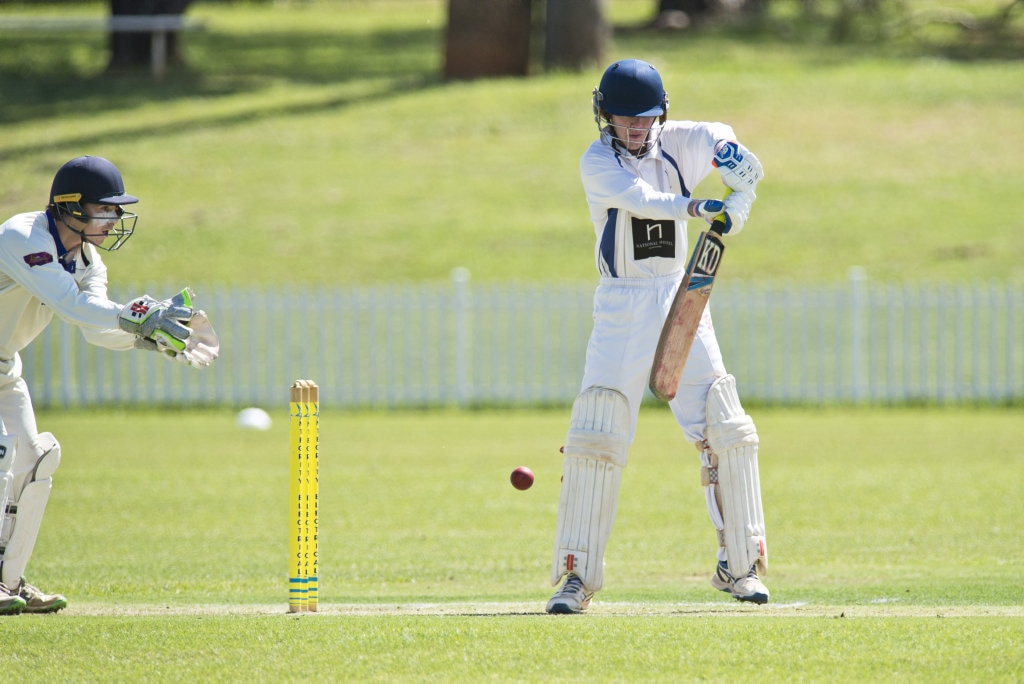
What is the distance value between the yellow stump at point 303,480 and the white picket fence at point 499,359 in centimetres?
1012

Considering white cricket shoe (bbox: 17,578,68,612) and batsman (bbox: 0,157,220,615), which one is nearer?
batsman (bbox: 0,157,220,615)

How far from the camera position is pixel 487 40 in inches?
1059

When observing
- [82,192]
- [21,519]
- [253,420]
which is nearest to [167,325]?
[82,192]

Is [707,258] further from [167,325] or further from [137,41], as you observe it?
[137,41]

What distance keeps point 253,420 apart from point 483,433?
2406 millimetres

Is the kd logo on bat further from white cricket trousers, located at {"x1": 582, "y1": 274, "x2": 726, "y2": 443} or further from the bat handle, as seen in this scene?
white cricket trousers, located at {"x1": 582, "y1": 274, "x2": 726, "y2": 443}

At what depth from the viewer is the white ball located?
1471 cm

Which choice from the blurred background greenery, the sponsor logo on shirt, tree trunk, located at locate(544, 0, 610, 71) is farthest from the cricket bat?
tree trunk, located at locate(544, 0, 610, 71)

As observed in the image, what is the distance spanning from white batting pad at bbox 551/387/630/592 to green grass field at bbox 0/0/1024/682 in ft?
0.99

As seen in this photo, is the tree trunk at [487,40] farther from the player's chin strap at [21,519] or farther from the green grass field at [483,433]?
the player's chin strap at [21,519]

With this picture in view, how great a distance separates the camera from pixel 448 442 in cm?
1340

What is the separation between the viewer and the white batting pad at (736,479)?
610cm

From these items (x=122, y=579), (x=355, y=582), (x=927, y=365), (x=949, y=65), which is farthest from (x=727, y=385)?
(x=949, y=65)

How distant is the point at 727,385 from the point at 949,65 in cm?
2465
